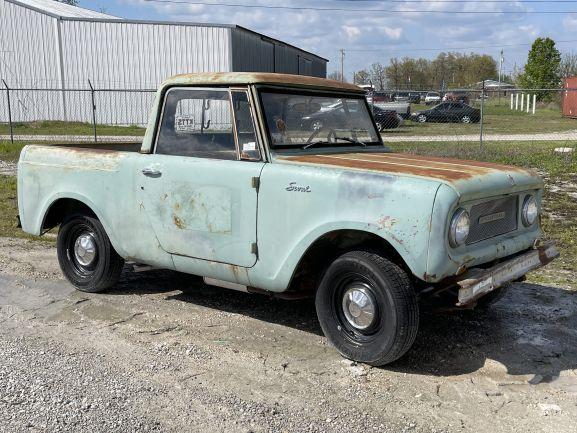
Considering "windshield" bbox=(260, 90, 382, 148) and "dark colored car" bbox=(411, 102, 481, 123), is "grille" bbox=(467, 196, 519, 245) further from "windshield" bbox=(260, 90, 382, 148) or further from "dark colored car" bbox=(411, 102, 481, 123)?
"dark colored car" bbox=(411, 102, 481, 123)

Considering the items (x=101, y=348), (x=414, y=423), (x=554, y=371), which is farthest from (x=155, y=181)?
(x=554, y=371)

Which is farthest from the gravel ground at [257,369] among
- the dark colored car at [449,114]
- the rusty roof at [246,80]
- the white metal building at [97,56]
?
the dark colored car at [449,114]

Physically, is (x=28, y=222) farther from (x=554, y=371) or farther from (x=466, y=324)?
(x=554, y=371)

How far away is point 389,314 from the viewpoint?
150 inches

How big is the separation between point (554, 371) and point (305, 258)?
69.6 inches

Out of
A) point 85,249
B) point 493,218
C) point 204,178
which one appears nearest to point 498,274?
point 493,218

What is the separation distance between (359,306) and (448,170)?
1.05 meters

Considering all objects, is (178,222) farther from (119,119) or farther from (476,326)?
(119,119)

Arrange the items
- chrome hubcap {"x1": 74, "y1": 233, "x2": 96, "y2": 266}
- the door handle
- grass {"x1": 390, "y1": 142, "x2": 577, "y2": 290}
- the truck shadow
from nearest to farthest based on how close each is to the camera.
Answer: the truck shadow → the door handle → chrome hubcap {"x1": 74, "y1": 233, "x2": 96, "y2": 266} → grass {"x1": 390, "y1": 142, "x2": 577, "y2": 290}

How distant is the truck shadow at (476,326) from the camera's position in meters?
4.09

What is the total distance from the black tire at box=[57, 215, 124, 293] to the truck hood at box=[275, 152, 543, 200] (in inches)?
78.4

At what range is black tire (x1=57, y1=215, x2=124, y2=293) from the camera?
5421 mm

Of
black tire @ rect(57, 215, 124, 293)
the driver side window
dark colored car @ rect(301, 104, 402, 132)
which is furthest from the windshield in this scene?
black tire @ rect(57, 215, 124, 293)

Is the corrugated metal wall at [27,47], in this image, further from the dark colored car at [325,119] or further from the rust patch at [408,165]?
the rust patch at [408,165]
